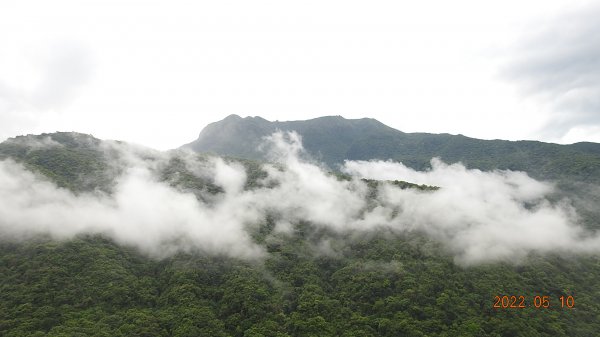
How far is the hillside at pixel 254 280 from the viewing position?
3059 inches

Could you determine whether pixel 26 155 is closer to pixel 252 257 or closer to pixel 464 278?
pixel 252 257

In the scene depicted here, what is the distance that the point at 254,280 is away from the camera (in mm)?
96438

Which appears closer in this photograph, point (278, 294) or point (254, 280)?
point (278, 294)

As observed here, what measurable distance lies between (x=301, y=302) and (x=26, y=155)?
11370cm

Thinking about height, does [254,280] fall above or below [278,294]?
above

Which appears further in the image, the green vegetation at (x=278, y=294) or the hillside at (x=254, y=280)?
the hillside at (x=254, y=280)

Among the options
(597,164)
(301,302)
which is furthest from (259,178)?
(597,164)

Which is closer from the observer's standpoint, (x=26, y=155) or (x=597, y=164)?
(x=26, y=155)

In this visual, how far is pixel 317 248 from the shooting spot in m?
120

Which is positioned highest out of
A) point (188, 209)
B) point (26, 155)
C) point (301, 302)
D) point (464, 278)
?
point (26, 155)

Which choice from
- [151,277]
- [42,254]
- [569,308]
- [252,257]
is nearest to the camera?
[569,308]

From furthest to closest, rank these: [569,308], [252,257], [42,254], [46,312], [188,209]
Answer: [188,209]
[252,257]
[42,254]
[569,308]
[46,312]

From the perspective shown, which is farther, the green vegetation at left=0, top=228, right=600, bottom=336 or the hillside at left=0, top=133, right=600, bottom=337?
the hillside at left=0, top=133, right=600, bottom=337

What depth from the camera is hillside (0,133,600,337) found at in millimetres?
77688
